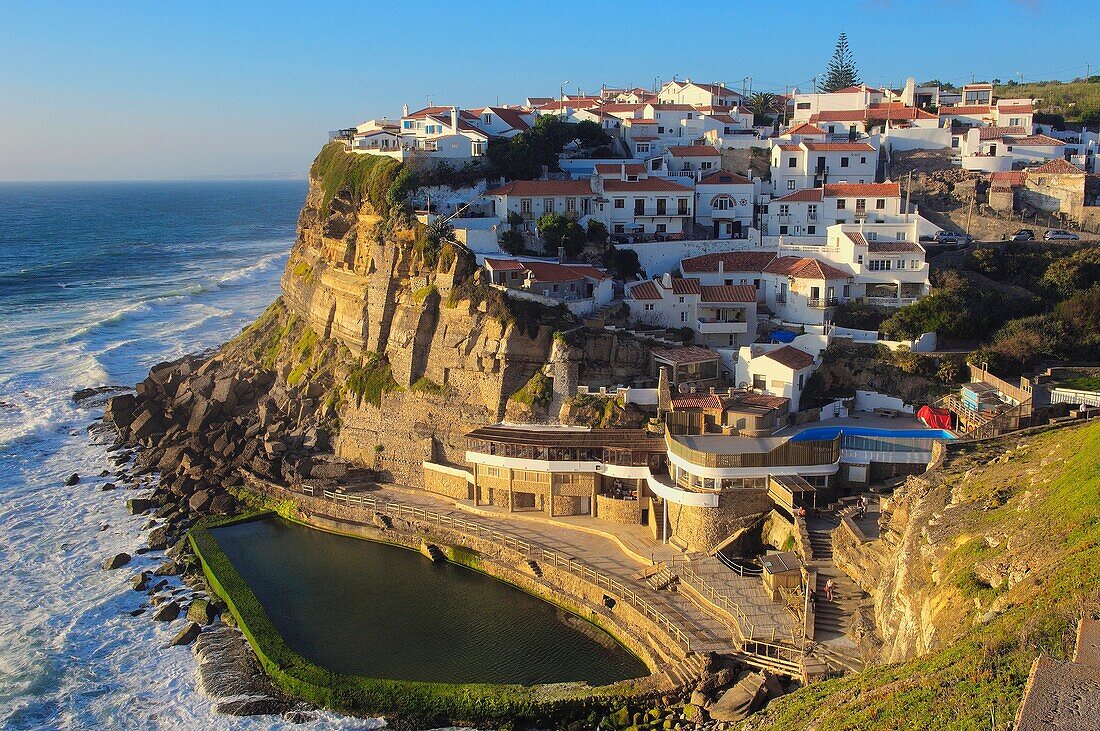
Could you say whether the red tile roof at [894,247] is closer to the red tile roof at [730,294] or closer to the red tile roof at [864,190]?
the red tile roof at [864,190]

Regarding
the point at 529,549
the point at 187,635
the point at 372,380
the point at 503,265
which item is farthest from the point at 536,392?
the point at 187,635

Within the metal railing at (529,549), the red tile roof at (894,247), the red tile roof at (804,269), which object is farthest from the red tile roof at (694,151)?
the metal railing at (529,549)

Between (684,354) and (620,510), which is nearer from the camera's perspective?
(620,510)

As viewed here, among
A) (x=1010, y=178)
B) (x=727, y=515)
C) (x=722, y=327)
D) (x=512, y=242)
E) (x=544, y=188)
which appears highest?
(x=1010, y=178)

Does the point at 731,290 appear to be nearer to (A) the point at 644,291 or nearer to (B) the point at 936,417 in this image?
(A) the point at 644,291

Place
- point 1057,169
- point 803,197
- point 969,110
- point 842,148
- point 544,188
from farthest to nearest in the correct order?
point 969,110 < point 842,148 < point 803,197 < point 1057,169 < point 544,188

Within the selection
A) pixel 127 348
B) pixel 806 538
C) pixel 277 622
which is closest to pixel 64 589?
pixel 277 622
